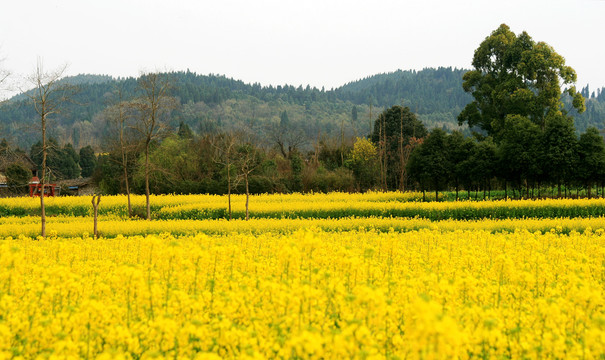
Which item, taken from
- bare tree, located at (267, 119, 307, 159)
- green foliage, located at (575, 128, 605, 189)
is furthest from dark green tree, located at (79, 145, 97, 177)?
green foliage, located at (575, 128, 605, 189)

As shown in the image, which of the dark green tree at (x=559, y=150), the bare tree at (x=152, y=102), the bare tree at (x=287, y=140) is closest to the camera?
the bare tree at (x=152, y=102)

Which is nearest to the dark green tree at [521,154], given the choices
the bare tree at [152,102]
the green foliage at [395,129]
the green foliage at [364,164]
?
the green foliage at [364,164]

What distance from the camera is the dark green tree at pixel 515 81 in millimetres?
43250

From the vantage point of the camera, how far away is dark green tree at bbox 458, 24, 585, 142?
142 feet

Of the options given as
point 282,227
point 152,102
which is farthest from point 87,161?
point 282,227

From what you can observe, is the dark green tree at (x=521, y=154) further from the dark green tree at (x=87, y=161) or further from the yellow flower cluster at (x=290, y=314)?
the dark green tree at (x=87, y=161)

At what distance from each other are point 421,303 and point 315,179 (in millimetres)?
42418

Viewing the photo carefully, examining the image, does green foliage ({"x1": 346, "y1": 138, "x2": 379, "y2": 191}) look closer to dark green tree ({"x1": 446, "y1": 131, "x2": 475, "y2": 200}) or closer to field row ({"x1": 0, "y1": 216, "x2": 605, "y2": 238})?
dark green tree ({"x1": 446, "y1": 131, "x2": 475, "y2": 200})

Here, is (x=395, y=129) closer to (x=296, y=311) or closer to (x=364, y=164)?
(x=364, y=164)

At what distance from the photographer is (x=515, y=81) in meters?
44.1

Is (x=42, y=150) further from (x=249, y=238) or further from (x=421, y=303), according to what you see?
(x=421, y=303)

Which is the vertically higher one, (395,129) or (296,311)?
(395,129)

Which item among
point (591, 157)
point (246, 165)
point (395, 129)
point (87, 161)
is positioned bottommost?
point (246, 165)

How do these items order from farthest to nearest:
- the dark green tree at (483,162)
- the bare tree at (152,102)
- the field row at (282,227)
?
the dark green tree at (483,162)
the bare tree at (152,102)
the field row at (282,227)
